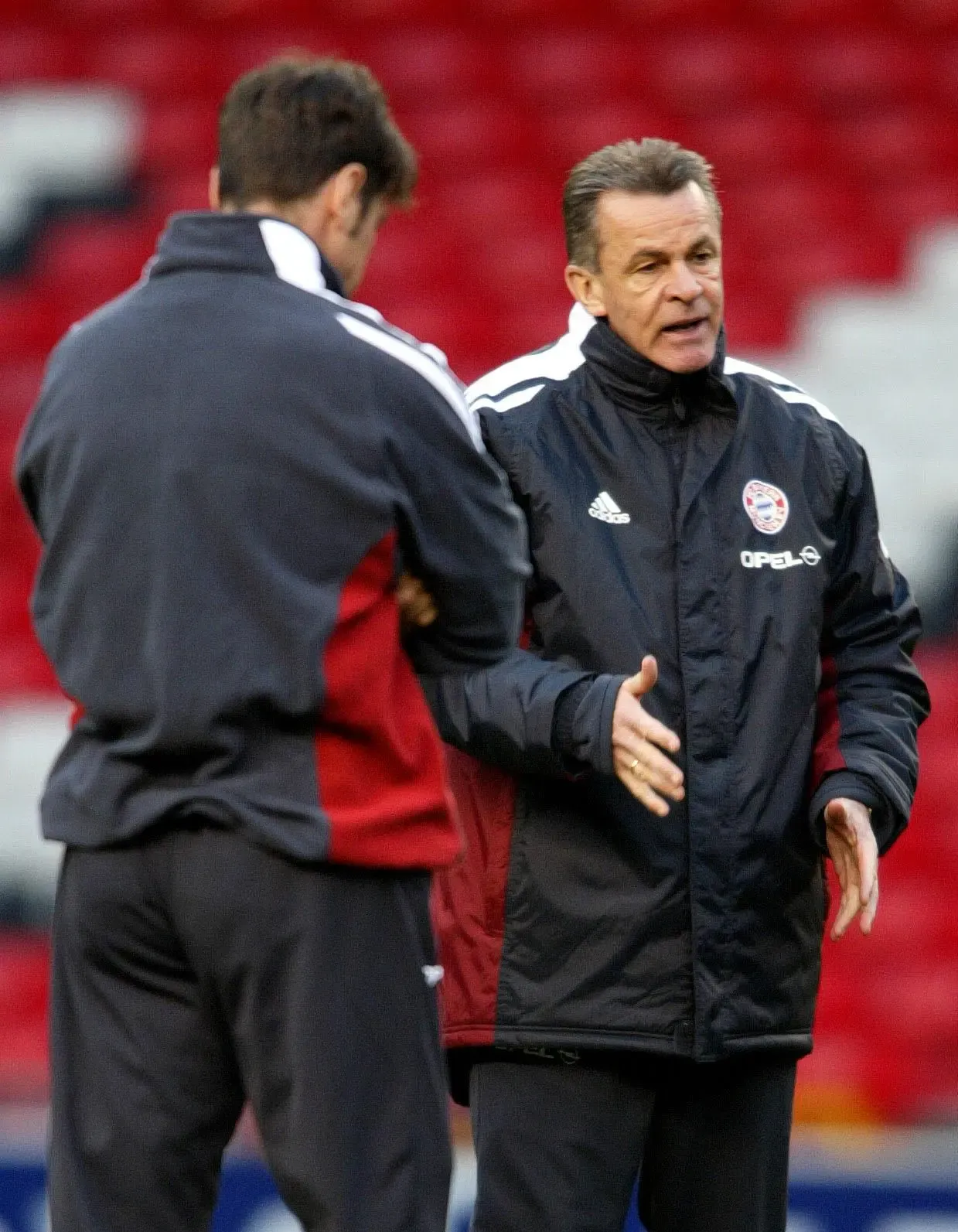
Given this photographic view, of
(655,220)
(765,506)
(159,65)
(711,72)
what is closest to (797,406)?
(765,506)

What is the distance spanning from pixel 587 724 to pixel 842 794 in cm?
31

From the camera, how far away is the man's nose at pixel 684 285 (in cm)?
236

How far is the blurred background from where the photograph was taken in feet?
18.0

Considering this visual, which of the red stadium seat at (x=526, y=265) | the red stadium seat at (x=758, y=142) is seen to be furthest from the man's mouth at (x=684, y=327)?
the red stadium seat at (x=758, y=142)

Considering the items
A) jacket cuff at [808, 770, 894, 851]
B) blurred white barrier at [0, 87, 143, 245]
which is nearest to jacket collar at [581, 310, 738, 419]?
jacket cuff at [808, 770, 894, 851]

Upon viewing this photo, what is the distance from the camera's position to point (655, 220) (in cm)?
240

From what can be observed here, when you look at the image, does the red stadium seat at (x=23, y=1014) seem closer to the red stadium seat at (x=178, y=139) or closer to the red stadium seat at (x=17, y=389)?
the red stadium seat at (x=17, y=389)

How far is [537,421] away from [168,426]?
2.10 ft

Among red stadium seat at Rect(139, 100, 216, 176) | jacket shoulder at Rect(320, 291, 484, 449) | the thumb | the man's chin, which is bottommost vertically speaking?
the thumb

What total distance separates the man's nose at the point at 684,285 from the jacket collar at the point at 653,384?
0.07 meters

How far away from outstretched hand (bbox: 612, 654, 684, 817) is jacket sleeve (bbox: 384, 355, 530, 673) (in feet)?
0.70

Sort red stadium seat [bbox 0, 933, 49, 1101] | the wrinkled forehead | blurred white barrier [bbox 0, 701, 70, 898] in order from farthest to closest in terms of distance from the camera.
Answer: blurred white barrier [bbox 0, 701, 70, 898] → red stadium seat [bbox 0, 933, 49, 1101] → the wrinkled forehead

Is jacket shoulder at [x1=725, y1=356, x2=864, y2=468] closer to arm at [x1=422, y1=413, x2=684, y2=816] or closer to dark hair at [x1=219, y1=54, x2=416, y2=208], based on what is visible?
arm at [x1=422, y1=413, x2=684, y2=816]

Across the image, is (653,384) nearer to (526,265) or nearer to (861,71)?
(526,265)
